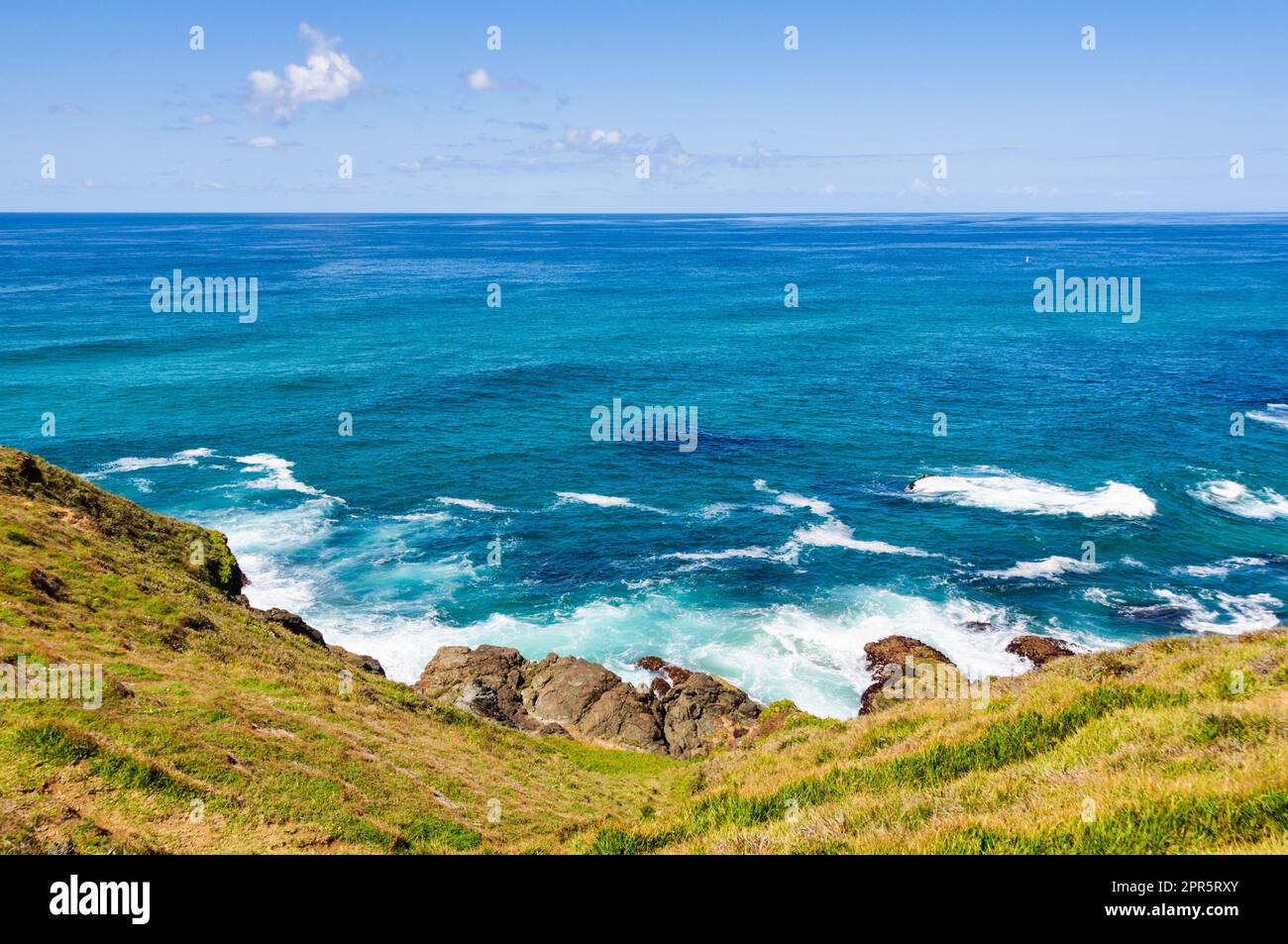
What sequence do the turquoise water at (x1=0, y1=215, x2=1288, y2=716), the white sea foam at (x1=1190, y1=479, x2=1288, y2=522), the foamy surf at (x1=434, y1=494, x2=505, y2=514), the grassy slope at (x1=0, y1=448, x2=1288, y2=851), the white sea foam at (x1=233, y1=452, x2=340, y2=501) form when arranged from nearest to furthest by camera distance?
the grassy slope at (x1=0, y1=448, x2=1288, y2=851)
the turquoise water at (x1=0, y1=215, x2=1288, y2=716)
the white sea foam at (x1=1190, y1=479, x2=1288, y2=522)
the foamy surf at (x1=434, y1=494, x2=505, y2=514)
the white sea foam at (x1=233, y1=452, x2=340, y2=501)

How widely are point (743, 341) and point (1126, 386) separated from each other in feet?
161

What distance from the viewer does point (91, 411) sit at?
75.6 metres

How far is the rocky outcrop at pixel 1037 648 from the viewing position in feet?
129

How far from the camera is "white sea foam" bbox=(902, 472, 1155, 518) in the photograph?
182 ft

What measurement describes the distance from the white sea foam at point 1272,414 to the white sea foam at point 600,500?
2419 inches

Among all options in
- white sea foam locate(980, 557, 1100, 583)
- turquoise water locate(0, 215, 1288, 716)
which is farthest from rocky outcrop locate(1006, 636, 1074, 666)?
white sea foam locate(980, 557, 1100, 583)

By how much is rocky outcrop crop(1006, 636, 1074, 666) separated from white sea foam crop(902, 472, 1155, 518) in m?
17.6

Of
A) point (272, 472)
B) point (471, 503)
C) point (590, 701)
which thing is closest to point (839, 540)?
point (590, 701)

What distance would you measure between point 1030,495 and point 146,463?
72213mm

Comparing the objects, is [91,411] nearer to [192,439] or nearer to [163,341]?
[192,439]

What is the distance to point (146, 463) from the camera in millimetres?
63406

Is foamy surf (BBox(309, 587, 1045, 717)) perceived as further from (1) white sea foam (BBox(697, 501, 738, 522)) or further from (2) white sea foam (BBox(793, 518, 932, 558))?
(1) white sea foam (BBox(697, 501, 738, 522))

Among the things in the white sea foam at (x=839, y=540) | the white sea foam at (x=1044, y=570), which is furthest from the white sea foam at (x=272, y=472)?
the white sea foam at (x=1044, y=570)
